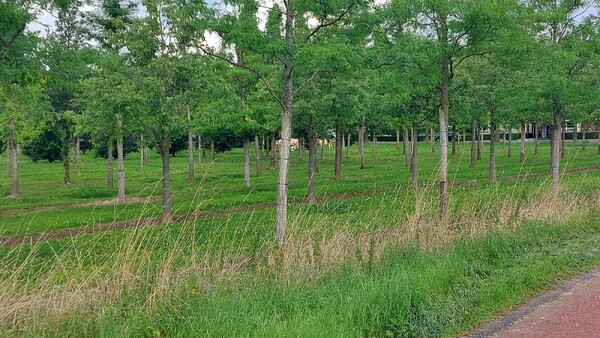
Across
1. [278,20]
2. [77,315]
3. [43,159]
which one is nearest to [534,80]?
[278,20]

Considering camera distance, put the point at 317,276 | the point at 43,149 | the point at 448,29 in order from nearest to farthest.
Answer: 1. the point at 317,276
2. the point at 448,29
3. the point at 43,149

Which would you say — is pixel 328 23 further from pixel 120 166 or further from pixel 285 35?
pixel 120 166

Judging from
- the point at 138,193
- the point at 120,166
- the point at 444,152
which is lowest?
the point at 138,193

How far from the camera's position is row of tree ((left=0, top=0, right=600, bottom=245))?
7507 millimetres

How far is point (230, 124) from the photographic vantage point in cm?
2020

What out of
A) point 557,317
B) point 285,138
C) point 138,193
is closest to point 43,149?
point 138,193

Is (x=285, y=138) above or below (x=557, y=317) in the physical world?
above

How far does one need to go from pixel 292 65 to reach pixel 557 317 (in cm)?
466

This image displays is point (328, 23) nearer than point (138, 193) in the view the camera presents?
Yes

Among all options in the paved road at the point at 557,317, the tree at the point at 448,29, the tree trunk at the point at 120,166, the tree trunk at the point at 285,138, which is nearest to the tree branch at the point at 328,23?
the tree trunk at the point at 285,138

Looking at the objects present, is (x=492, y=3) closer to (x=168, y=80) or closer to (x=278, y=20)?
(x=278, y=20)

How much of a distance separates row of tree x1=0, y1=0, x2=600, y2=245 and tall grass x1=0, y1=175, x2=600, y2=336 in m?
0.92

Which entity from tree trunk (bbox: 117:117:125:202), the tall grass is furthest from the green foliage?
the tall grass

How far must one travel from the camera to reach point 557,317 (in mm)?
5109
